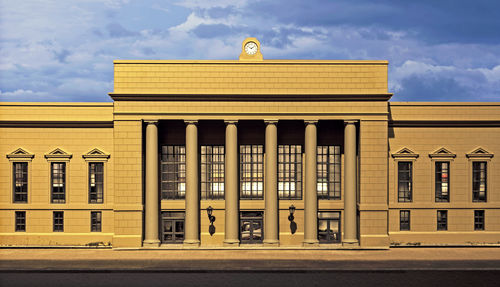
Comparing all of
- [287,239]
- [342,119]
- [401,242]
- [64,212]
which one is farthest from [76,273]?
[401,242]

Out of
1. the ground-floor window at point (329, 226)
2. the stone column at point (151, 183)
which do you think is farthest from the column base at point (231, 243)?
the ground-floor window at point (329, 226)

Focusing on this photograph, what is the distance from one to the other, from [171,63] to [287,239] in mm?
A: 16487

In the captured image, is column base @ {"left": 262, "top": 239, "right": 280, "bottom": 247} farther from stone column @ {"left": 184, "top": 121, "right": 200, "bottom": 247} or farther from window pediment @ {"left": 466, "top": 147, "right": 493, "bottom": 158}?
window pediment @ {"left": 466, "top": 147, "right": 493, "bottom": 158}

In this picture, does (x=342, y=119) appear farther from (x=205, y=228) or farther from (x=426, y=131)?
(x=205, y=228)

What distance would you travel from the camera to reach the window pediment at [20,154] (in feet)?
122

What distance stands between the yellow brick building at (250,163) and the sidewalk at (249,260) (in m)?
1.70

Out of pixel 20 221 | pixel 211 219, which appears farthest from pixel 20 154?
pixel 211 219

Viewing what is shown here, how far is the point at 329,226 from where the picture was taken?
36.9 m

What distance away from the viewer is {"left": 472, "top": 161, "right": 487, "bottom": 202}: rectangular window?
1481 inches

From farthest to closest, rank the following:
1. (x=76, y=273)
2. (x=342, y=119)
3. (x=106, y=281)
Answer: (x=342, y=119) < (x=76, y=273) < (x=106, y=281)

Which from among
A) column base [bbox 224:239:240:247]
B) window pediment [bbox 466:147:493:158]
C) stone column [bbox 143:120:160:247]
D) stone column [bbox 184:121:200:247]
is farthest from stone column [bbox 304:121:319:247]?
window pediment [bbox 466:147:493:158]

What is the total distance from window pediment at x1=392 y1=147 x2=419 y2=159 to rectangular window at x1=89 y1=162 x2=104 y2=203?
2348cm

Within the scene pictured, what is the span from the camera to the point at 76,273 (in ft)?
91.6

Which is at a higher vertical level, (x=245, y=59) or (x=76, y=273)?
(x=245, y=59)
